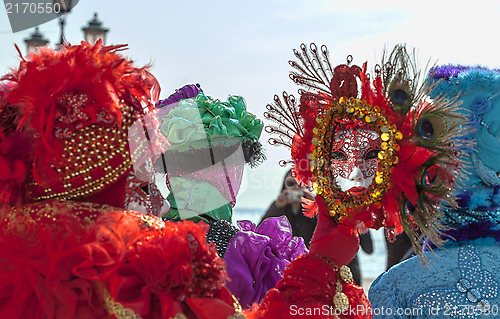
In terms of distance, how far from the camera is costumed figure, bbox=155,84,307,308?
2.82 meters

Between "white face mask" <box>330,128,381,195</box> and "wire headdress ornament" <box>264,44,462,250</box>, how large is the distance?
0.01 metres

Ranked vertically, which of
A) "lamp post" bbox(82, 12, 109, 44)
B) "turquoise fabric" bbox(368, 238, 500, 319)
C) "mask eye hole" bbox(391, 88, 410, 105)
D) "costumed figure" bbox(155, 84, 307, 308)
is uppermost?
"lamp post" bbox(82, 12, 109, 44)

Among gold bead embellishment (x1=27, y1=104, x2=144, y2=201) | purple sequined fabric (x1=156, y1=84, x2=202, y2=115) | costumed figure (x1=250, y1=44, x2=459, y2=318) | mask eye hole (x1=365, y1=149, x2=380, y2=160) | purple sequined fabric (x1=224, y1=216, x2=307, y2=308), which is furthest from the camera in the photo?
purple sequined fabric (x1=156, y1=84, x2=202, y2=115)

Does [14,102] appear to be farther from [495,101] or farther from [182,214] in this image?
[495,101]

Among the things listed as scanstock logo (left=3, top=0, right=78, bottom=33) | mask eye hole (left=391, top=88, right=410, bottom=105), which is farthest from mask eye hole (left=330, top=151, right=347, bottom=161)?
scanstock logo (left=3, top=0, right=78, bottom=33)

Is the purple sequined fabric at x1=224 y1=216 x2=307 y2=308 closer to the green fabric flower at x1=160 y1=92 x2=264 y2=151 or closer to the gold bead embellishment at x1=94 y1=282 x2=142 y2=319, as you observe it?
the green fabric flower at x1=160 y1=92 x2=264 y2=151

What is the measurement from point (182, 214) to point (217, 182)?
263 mm

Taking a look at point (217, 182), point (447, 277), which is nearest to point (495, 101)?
point (447, 277)

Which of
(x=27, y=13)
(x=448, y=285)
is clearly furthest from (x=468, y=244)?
(x=27, y=13)

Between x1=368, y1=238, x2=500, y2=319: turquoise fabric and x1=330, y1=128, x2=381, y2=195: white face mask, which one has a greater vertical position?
x1=330, y1=128, x2=381, y2=195: white face mask

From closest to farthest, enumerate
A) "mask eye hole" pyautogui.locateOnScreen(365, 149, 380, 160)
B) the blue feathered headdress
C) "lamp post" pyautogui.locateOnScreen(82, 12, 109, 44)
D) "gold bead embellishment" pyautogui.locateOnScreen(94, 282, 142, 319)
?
"gold bead embellishment" pyautogui.locateOnScreen(94, 282, 142, 319) → "mask eye hole" pyautogui.locateOnScreen(365, 149, 380, 160) → the blue feathered headdress → "lamp post" pyautogui.locateOnScreen(82, 12, 109, 44)

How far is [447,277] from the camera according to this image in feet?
7.46

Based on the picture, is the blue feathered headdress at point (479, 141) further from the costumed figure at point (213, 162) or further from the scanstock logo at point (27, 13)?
the scanstock logo at point (27, 13)

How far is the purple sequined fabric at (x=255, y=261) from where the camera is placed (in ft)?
8.30
